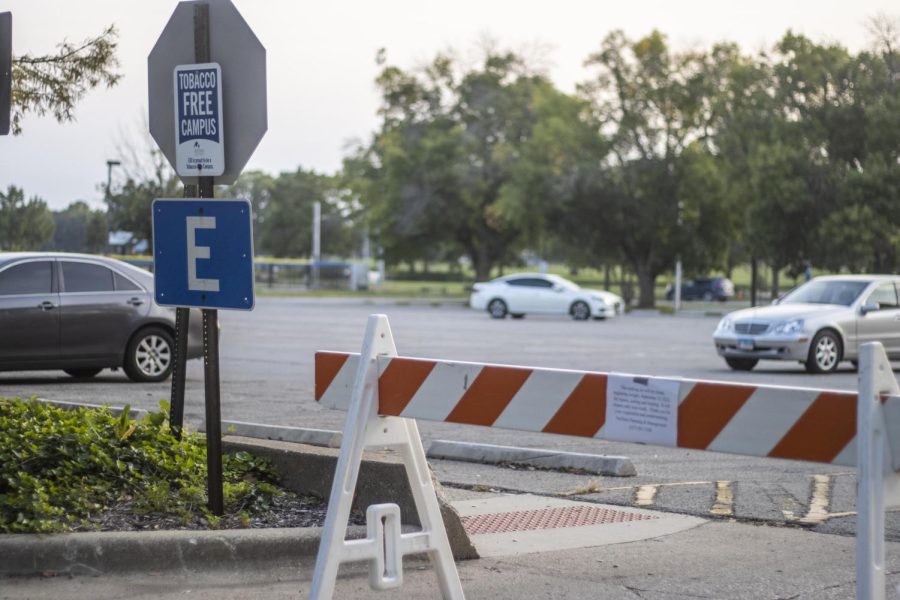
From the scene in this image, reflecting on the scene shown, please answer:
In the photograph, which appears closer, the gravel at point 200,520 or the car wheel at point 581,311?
the gravel at point 200,520

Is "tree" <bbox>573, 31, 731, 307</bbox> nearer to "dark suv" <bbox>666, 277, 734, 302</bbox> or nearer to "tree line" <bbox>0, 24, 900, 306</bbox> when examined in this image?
"tree line" <bbox>0, 24, 900, 306</bbox>

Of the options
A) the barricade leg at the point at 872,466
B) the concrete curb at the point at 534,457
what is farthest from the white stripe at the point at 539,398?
the concrete curb at the point at 534,457

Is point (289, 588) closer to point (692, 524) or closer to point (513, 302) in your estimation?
point (692, 524)

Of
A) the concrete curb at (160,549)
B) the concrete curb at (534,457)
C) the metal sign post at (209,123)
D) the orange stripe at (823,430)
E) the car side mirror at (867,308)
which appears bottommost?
the concrete curb at (534,457)

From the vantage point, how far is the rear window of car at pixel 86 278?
14562 mm

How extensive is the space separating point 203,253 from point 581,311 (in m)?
32.9

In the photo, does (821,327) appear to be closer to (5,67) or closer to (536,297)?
(5,67)

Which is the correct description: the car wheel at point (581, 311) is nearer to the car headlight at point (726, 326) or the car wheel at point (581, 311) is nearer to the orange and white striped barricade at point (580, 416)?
the car headlight at point (726, 326)

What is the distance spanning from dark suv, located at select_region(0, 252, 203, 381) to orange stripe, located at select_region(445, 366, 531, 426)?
33.5ft

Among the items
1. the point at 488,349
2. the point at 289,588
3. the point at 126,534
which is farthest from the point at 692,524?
the point at 488,349

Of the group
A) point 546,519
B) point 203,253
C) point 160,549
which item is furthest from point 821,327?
point 160,549

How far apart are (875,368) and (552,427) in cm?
121

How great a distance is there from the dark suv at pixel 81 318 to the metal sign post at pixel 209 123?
8.04 metres

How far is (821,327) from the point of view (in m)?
18.6
